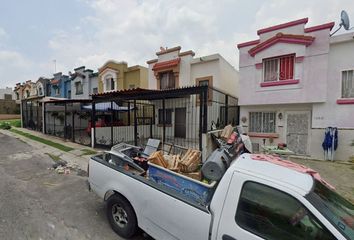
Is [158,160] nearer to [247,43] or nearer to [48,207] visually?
[48,207]

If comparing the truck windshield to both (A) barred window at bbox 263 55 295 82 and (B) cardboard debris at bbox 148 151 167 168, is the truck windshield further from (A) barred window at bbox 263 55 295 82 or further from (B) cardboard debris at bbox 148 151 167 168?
(A) barred window at bbox 263 55 295 82

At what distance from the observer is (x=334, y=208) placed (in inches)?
81.7

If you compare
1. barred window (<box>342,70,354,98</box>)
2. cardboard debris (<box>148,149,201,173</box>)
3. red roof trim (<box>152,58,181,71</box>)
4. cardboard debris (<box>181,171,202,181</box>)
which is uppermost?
red roof trim (<box>152,58,181,71</box>)

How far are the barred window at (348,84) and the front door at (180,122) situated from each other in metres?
8.19

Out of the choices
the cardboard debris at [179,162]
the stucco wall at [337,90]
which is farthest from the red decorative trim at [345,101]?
the cardboard debris at [179,162]

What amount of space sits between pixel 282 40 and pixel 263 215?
9621mm

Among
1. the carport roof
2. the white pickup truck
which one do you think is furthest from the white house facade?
the white pickup truck

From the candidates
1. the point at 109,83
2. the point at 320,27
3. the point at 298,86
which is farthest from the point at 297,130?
the point at 109,83

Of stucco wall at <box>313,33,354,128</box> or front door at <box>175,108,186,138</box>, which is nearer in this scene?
stucco wall at <box>313,33,354,128</box>

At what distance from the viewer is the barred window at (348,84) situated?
334 inches

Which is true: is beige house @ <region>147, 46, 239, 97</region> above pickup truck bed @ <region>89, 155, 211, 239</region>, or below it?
above

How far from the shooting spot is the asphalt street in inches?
131

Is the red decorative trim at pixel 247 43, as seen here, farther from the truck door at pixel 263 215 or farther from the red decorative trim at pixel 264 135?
the truck door at pixel 263 215

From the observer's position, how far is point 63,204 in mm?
4352
